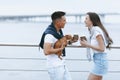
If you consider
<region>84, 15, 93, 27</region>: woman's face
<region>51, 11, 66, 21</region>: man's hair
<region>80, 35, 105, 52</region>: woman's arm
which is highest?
<region>51, 11, 66, 21</region>: man's hair

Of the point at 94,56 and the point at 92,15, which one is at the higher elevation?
the point at 92,15

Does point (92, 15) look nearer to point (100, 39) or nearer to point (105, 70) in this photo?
point (100, 39)

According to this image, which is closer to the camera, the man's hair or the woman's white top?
the man's hair

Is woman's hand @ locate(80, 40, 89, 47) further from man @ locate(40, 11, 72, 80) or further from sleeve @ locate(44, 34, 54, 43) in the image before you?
sleeve @ locate(44, 34, 54, 43)

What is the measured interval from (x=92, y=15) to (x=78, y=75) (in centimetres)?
844

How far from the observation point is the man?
349 centimetres

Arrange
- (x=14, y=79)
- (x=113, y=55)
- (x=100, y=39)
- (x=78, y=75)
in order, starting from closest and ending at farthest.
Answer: (x=100, y=39)
(x=14, y=79)
(x=78, y=75)
(x=113, y=55)

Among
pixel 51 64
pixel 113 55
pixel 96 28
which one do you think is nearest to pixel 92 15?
pixel 96 28

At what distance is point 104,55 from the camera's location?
388 centimetres

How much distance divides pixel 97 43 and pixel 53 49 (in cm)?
53

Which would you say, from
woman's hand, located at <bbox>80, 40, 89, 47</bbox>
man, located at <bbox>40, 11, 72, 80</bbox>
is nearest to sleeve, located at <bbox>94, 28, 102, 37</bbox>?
woman's hand, located at <bbox>80, 40, 89, 47</bbox>

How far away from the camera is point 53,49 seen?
3.49m

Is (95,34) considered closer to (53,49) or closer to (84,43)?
(84,43)

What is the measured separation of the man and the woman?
0.36 metres
